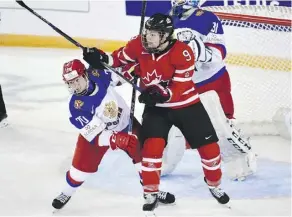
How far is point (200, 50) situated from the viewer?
3.02 meters

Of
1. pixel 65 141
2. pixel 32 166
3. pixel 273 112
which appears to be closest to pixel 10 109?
pixel 65 141

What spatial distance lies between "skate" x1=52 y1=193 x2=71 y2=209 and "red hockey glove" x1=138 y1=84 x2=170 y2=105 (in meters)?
0.60

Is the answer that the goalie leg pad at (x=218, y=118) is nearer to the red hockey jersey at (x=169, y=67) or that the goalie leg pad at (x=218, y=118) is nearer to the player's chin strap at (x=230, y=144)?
the player's chin strap at (x=230, y=144)

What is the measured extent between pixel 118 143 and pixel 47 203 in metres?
0.57

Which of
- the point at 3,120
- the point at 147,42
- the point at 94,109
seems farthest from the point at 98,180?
the point at 3,120

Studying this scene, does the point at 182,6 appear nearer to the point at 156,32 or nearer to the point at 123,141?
the point at 156,32

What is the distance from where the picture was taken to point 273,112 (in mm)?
4379

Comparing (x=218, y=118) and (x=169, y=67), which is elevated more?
(x=169, y=67)

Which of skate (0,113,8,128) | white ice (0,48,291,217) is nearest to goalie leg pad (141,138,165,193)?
white ice (0,48,291,217)

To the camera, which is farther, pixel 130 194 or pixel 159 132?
pixel 130 194

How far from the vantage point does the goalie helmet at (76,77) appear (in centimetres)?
267

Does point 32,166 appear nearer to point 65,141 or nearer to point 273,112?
point 65,141

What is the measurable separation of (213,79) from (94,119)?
33.0 inches

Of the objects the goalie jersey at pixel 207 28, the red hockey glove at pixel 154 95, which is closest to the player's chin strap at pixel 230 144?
the goalie jersey at pixel 207 28
